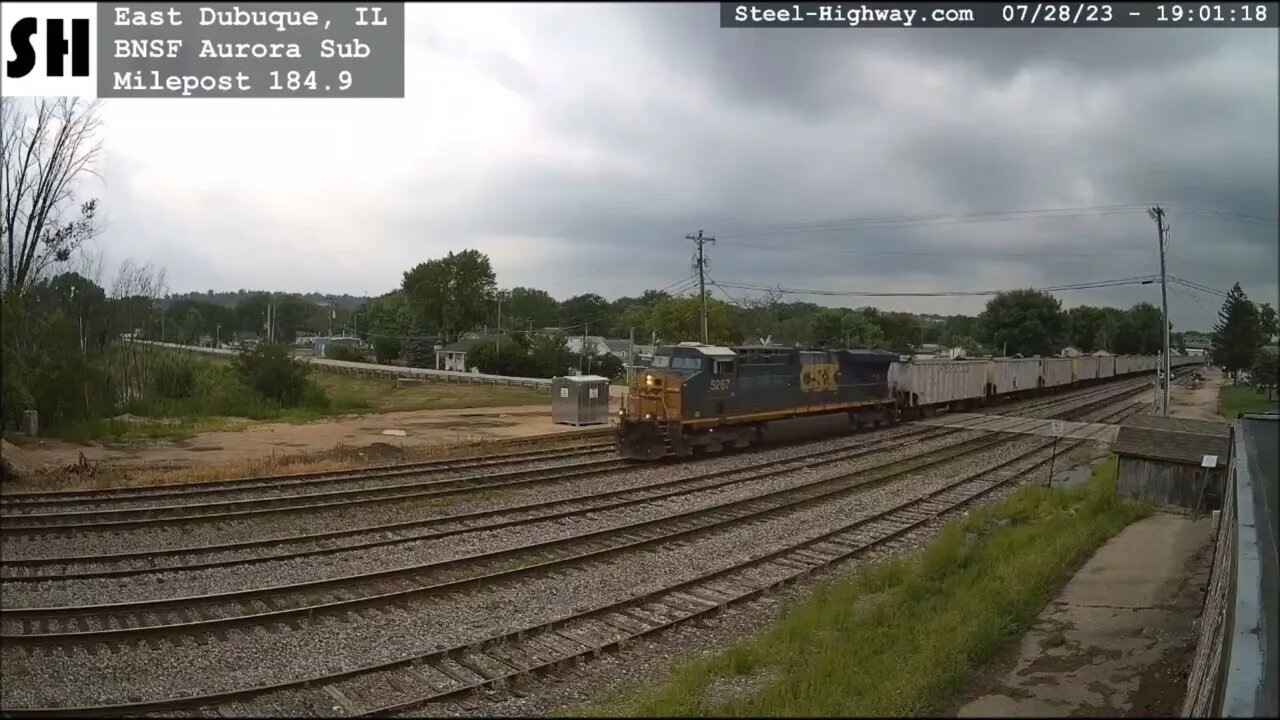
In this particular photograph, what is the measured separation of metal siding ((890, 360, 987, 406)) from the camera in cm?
3031

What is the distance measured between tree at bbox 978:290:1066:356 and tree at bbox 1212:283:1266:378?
52.0 feet

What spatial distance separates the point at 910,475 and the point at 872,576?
31.2 feet

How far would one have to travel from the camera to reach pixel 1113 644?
7.91 metres

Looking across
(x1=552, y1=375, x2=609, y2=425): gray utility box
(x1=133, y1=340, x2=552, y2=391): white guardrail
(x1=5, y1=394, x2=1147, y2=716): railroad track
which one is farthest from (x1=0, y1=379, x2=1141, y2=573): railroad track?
(x1=133, y1=340, x2=552, y2=391): white guardrail

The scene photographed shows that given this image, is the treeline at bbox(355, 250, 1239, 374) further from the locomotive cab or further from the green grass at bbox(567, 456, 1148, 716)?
the green grass at bbox(567, 456, 1148, 716)

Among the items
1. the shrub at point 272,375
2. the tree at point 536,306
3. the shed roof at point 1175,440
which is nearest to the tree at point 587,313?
the tree at point 536,306

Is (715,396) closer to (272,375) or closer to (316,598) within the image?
(316,598)

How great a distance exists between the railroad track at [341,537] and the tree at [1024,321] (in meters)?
12.6

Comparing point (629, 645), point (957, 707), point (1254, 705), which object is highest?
point (1254, 705)

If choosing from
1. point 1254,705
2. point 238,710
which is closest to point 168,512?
point 238,710

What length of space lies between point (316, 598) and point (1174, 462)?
15.4 metres

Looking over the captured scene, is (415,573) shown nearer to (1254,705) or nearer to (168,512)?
(168,512)

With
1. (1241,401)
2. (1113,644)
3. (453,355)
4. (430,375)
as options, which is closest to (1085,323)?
(1241,401)

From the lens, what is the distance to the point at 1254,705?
2.86 m
